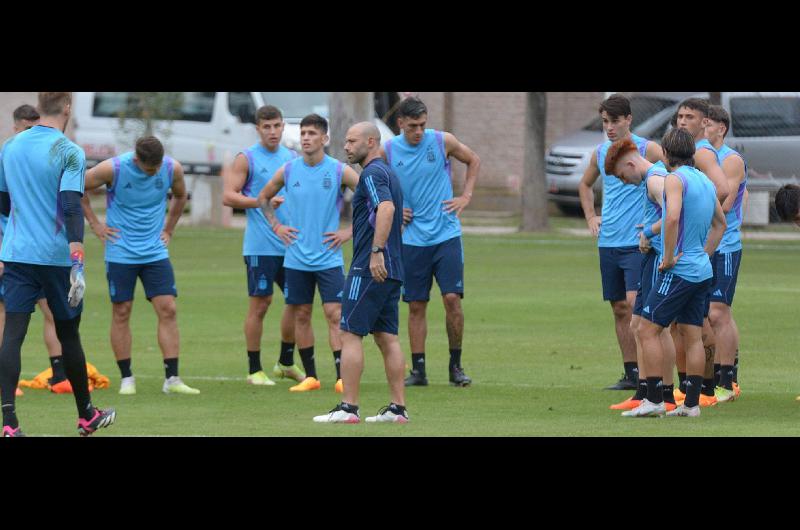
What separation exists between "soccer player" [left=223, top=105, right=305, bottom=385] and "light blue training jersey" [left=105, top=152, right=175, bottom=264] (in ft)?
2.48

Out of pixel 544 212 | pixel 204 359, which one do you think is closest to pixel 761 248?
pixel 544 212

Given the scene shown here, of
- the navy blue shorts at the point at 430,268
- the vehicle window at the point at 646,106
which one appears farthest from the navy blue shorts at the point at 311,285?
the vehicle window at the point at 646,106

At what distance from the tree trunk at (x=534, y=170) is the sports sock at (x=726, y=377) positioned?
1721cm

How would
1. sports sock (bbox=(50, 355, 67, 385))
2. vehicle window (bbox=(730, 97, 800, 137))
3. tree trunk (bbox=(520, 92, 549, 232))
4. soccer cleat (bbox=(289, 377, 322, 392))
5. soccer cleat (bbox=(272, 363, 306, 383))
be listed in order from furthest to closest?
tree trunk (bbox=(520, 92, 549, 232)) → vehicle window (bbox=(730, 97, 800, 137)) → soccer cleat (bbox=(272, 363, 306, 383)) → soccer cleat (bbox=(289, 377, 322, 392)) → sports sock (bbox=(50, 355, 67, 385))

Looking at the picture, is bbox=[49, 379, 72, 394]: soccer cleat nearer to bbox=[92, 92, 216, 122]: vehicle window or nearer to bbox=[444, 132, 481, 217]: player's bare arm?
bbox=[444, 132, 481, 217]: player's bare arm

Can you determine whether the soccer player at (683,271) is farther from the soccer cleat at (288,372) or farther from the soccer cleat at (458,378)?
the soccer cleat at (288,372)

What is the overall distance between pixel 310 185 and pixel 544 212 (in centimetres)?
1685

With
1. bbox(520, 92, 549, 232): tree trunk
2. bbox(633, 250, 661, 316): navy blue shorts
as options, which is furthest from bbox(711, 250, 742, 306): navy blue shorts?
bbox(520, 92, 549, 232): tree trunk

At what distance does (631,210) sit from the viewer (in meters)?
12.1

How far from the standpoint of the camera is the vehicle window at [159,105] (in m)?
31.7

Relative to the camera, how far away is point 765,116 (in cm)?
2827

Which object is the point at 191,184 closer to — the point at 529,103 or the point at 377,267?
the point at 529,103

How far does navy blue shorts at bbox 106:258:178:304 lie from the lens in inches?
484

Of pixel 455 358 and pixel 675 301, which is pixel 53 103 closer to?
pixel 675 301
